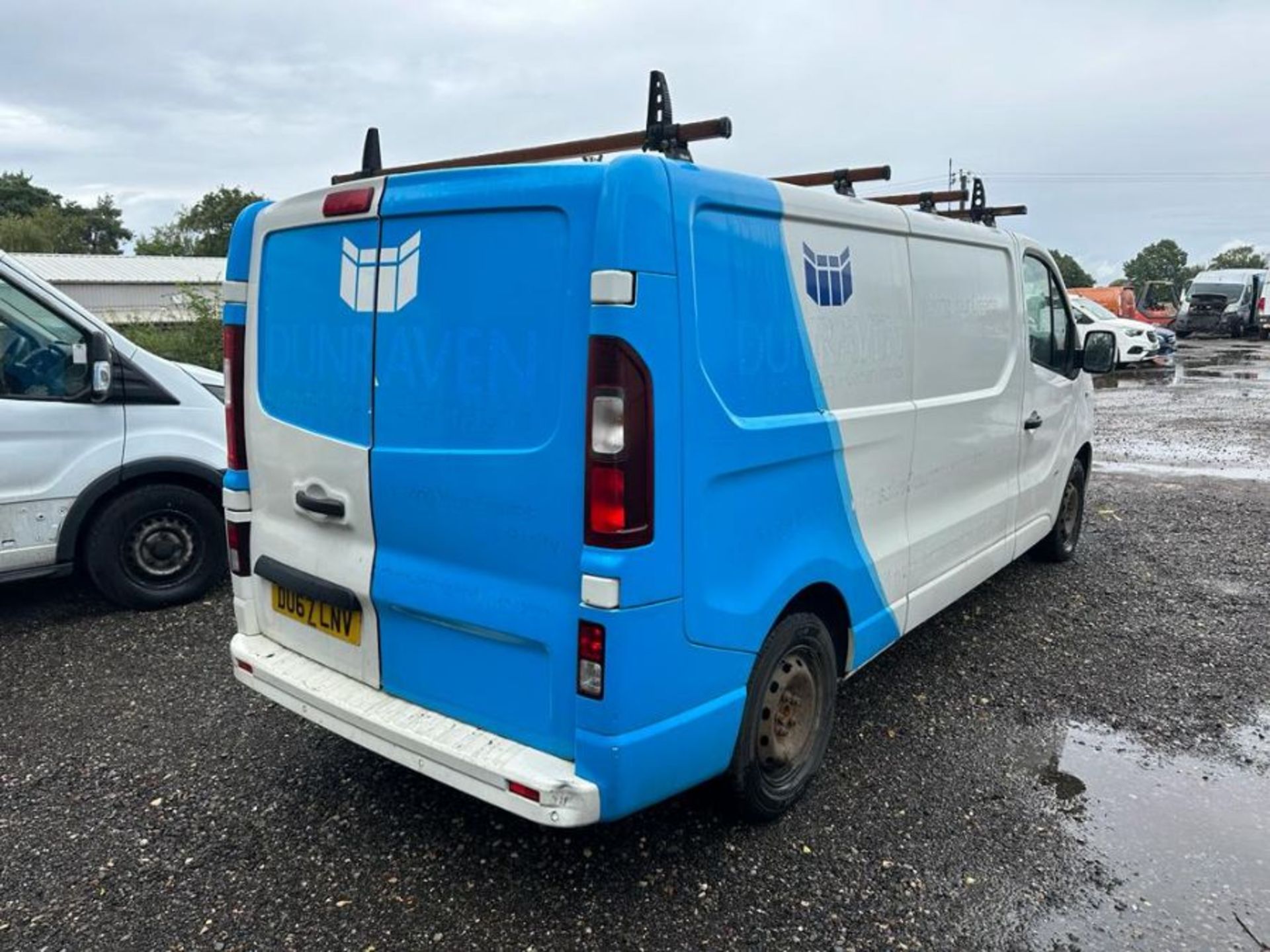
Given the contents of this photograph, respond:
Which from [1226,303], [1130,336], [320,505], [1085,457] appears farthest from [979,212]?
[1226,303]

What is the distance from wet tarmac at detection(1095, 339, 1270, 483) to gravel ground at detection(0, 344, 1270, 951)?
5228 millimetres

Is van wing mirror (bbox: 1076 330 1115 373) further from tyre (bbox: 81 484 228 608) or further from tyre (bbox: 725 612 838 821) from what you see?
tyre (bbox: 81 484 228 608)

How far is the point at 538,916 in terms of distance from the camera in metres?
2.59

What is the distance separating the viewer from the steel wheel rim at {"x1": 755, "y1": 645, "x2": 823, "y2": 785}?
2957 mm

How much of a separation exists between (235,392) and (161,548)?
2.43 m

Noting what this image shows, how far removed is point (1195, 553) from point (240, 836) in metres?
6.08

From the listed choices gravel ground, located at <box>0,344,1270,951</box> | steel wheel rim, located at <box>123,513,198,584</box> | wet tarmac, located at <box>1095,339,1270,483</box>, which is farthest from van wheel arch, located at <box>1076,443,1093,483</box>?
steel wheel rim, located at <box>123,513,198,584</box>

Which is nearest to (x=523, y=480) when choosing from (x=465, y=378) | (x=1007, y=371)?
(x=465, y=378)

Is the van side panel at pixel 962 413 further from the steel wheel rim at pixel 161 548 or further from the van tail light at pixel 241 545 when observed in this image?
the steel wheel rim at pixel 161 548

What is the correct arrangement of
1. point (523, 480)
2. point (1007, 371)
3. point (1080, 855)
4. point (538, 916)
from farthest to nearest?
point (1007, 371) < point (1080, 855) < point (538, 916) < point (523, 480)

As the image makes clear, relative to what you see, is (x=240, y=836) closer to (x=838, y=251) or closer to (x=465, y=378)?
(x=465, y=378)

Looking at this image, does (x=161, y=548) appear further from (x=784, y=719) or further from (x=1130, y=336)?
(x=1130, y=336)

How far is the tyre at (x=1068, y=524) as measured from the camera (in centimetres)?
578

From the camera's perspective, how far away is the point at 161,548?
5094 mm
